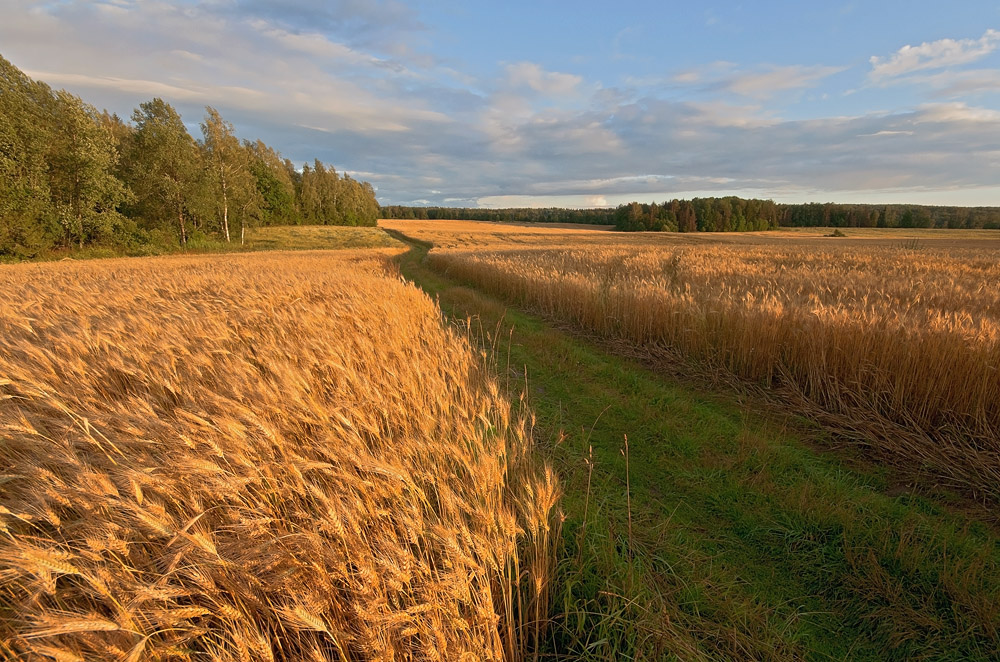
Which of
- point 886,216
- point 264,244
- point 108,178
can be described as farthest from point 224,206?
point 886,216

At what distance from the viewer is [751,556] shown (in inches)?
108

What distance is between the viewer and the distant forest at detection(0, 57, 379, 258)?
82.6ft

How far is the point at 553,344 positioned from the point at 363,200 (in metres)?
78.4

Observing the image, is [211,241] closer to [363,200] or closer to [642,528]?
[363,200]

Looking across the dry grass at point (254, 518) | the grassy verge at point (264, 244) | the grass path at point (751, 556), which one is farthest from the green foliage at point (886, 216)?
the dry grass at point (254, 518)

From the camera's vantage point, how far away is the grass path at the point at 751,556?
2027 mm

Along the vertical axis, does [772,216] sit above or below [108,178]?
above

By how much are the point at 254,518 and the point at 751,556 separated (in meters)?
3.22

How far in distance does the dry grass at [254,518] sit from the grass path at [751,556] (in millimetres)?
452

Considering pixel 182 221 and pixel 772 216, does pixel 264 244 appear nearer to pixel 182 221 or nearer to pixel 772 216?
pixel 182 221

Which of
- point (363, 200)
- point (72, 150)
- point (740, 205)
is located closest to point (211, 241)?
point (72, 150)

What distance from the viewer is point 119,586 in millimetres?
1283

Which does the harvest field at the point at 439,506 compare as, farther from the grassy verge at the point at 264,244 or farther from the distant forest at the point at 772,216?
the distant forest at the point at 772,216

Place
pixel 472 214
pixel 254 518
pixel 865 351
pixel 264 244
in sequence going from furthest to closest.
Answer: pixel 472 214 → pixel 264 244 → pixel 865 351 → pixel 254 518
